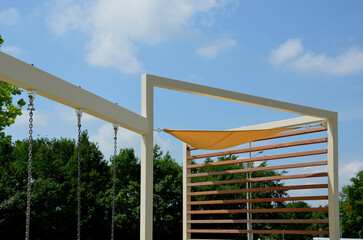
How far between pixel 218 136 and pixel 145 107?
2.28 metres

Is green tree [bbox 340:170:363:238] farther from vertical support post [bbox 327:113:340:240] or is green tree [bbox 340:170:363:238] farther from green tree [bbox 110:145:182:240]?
vertical support post [bbox 327:113:340:240]

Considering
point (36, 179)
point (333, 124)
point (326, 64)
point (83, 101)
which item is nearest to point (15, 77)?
point (83, 101)

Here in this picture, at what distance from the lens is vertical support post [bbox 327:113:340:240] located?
329 inches

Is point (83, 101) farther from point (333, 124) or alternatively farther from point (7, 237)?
point (7, 237)

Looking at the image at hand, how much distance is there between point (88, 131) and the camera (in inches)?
1287

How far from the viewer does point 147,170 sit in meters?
6.52

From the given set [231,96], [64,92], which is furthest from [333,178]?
[64,92]

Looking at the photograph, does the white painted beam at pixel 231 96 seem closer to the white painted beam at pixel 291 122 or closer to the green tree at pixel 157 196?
the white painted beam at pixel 291 122

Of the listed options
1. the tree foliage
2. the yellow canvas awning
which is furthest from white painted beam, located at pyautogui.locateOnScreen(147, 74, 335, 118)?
the tree foliage

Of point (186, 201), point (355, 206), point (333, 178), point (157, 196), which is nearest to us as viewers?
point (333, 178)

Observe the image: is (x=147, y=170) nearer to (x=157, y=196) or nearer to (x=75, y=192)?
(x=75, y=192)

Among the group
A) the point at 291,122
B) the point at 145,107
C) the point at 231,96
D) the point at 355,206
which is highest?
the point at 231,96

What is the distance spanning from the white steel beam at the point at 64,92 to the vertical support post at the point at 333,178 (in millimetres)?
3751

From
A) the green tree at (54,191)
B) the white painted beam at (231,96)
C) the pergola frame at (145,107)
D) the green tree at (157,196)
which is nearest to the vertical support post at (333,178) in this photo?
the pergola frame at (145,107)
